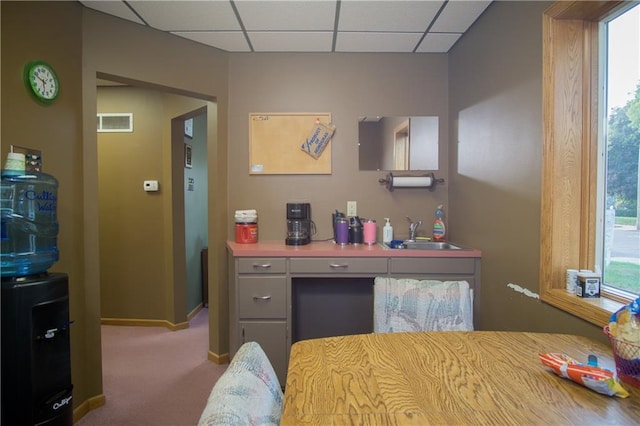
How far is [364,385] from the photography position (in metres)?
0.91

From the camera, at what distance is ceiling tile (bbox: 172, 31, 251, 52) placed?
2.36 meters

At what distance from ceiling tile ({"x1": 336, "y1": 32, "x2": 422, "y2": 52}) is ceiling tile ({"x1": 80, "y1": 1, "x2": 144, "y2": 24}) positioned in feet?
4.58

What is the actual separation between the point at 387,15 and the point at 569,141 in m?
1.33

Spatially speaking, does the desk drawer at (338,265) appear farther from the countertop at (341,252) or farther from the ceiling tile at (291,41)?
the ceiling tile at (291,41)

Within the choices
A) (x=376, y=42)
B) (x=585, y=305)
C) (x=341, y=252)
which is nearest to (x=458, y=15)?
(x=376, y=42)

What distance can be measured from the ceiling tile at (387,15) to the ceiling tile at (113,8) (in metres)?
1.36

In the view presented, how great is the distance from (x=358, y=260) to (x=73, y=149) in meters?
1.90

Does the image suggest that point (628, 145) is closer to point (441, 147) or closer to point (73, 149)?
point (441, 147)

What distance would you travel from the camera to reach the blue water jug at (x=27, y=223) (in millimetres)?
1499

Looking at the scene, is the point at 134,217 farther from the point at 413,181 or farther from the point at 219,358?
the point at 413,181

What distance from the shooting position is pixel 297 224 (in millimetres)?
2582

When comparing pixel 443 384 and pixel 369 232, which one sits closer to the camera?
pixel 443 384

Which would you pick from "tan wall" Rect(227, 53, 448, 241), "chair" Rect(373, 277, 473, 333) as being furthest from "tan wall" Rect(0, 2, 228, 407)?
"chair" Rect(373, 277, 473, 333)

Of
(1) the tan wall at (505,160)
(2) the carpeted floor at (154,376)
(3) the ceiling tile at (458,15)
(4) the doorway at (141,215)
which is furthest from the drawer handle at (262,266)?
(3) the ceiling tile at (458,15)
